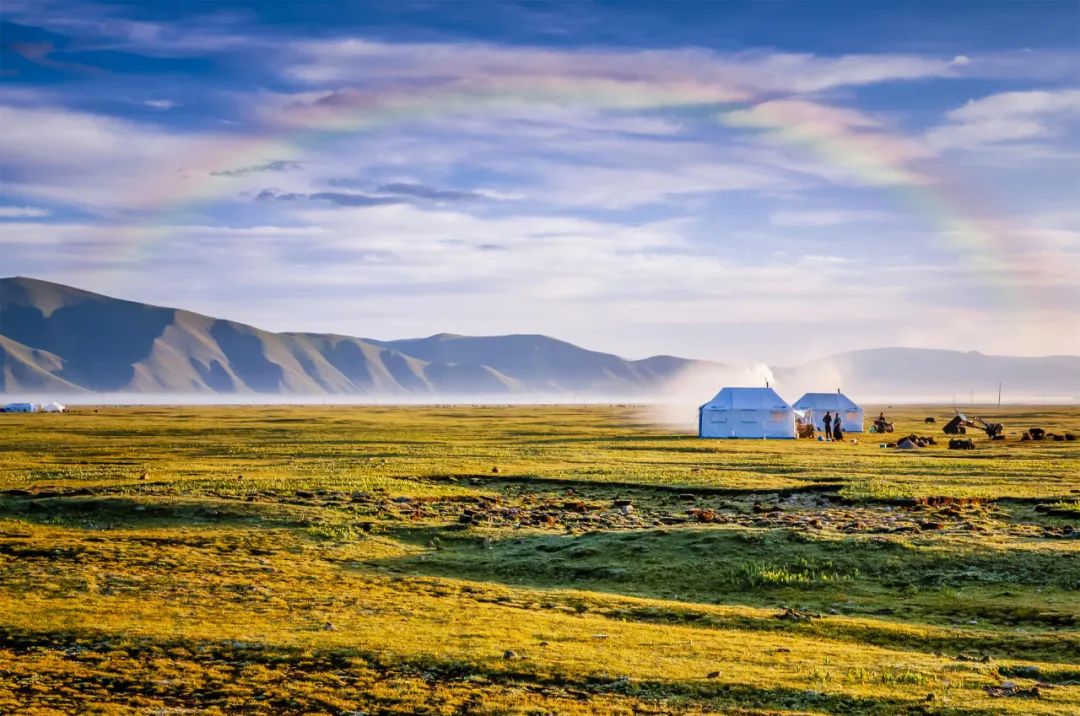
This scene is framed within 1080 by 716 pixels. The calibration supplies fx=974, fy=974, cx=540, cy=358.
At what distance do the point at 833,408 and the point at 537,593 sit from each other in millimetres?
95691

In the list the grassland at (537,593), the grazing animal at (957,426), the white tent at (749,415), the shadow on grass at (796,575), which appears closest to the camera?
the grassland at (537,593)

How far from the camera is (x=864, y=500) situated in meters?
44.4

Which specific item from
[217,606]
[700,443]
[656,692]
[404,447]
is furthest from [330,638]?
[700,443]

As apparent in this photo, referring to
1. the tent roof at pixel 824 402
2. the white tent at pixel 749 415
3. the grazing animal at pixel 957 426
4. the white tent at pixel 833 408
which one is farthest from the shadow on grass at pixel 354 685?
the grazing animal at pixel 957 426

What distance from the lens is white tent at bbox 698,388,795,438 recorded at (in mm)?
100062

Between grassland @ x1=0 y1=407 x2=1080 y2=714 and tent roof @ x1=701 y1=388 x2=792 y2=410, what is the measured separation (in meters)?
43.0

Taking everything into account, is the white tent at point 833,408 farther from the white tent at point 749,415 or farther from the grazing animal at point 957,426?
the white tent at point 749,415

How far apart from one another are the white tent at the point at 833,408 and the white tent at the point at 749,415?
49.3ft

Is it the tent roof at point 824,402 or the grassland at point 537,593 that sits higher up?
the tent roof at point 824,402

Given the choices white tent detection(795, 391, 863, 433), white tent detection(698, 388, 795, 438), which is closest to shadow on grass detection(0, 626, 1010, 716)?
white tent detection(698, 388, 795, 438)

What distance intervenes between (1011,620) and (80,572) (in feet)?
80.8

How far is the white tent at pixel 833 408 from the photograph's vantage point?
378 ft

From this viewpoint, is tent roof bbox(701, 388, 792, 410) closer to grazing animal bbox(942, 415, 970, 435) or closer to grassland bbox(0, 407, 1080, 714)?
grazing animal bbox(942, 415, 970, 435)

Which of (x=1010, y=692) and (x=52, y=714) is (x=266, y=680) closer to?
(x=52, y=714)
